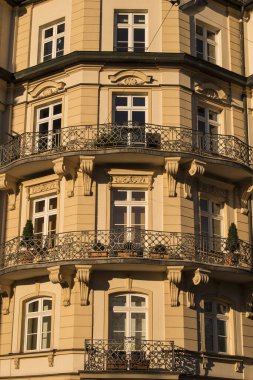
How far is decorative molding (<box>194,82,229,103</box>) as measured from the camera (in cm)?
2592

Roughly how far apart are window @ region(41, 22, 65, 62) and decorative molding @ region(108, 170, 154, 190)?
569 cm

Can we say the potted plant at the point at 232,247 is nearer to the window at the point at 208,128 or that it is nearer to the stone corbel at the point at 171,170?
the stone corbel at the point at 171,170

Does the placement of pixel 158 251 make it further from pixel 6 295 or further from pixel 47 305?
pixel 6 295

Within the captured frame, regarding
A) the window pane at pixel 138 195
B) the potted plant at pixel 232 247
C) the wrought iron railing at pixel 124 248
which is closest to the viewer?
the wrought iron railing at pixel 124 248

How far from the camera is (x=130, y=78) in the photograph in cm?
2545

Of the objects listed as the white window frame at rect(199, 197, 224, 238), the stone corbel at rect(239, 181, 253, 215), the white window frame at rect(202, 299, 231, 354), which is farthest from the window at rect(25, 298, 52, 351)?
the stone corbel at rect(239, 181, 253, 215)

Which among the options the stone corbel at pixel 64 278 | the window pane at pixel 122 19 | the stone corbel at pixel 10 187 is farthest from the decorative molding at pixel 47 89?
the stone corbel at pixel 64 278

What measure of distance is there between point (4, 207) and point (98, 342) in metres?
6.64

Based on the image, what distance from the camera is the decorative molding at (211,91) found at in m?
25.9

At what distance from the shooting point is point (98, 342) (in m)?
22.2

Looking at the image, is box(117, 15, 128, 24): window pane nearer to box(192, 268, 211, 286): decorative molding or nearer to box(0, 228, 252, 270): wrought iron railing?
box(0, 228, 252, 270): wrought iron railing

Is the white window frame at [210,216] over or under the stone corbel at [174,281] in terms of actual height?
over

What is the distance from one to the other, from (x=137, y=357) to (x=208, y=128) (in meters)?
9.13

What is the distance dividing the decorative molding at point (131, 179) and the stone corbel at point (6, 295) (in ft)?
16.5
